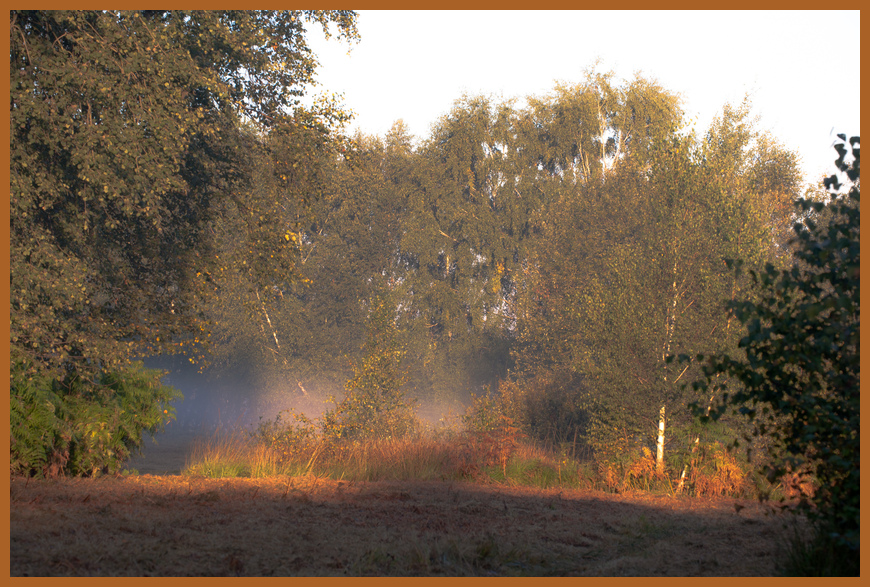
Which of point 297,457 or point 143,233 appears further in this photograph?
point 297,457

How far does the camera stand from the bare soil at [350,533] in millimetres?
5629

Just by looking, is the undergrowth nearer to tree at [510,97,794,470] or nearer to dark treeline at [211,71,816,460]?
tree at [510,97,794,470]

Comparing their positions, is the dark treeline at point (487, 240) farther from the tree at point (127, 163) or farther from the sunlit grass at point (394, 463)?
the tree at point (127, 163)

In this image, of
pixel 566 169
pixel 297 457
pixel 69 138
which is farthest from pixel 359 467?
pixel 566 169

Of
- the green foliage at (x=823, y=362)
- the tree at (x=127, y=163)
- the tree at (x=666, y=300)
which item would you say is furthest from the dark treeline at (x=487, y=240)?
the green foliage at (x=823, y=362)

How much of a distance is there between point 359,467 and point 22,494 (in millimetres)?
6792

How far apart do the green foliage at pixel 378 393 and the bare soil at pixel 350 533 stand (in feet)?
23.4

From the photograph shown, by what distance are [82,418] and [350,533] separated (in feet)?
17.6

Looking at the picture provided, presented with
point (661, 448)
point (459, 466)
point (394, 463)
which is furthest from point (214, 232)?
point (661, 448)

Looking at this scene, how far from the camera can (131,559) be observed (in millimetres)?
5418

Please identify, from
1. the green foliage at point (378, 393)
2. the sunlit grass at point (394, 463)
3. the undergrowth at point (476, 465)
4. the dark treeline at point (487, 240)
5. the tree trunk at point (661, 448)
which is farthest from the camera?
the dark treeline at point (487, 240)

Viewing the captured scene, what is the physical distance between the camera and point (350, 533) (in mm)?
7223

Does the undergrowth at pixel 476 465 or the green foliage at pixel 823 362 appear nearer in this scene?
the green foliage at pixel 823 362

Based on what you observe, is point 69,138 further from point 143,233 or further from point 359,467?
point 359,467
